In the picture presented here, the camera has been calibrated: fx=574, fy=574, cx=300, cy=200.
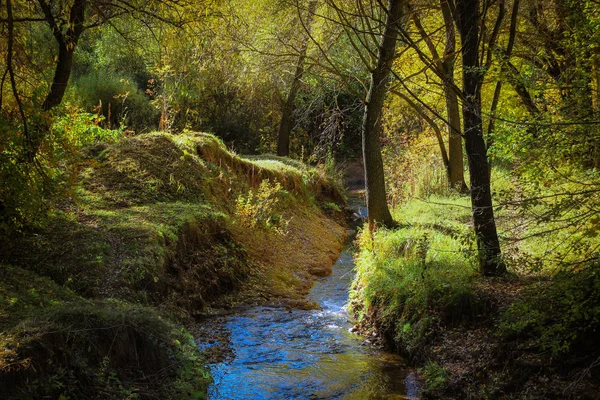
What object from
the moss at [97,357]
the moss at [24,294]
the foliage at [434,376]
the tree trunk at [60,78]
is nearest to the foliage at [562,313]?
the foliage at [434,376]

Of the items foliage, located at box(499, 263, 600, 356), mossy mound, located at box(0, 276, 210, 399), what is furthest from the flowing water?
foliage, located at box(499, 263, 600, 356)

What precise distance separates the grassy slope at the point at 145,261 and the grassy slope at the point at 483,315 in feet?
7.66

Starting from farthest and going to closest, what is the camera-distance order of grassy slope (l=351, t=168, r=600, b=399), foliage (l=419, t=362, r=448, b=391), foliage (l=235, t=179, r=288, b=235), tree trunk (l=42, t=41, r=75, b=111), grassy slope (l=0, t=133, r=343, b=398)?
foliage (l=235, t=179, r=288, b=235)
tree trunk (l=42, t=41, r=75, b=111)
foliage (l=419, t=362, r=448, b=391)
grassy slope (l=351, t=168, r=600, b=399)
grassy slope (l=0, t=133, r=343, b=398)

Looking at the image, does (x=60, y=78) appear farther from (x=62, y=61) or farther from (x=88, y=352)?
(x=88, y=352)

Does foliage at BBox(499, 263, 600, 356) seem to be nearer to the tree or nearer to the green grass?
the green grass

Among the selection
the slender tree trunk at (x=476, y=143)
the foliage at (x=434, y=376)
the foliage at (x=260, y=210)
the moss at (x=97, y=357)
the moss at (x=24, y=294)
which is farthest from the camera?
the foliage at (x=260, y=210)

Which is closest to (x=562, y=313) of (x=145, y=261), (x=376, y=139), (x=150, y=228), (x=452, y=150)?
(x=145, y=261)

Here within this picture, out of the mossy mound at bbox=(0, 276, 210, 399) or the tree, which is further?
the tree

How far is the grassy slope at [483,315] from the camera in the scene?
15.6 ft

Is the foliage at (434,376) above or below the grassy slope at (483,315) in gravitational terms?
below

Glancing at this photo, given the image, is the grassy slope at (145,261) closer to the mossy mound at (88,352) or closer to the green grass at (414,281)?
the mossy mound at (88,352)

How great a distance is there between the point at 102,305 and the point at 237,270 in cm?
420

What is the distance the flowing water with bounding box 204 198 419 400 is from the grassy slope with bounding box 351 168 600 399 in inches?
13.3

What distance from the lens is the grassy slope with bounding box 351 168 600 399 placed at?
187 inches
